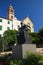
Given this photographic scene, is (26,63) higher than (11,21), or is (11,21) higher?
(11,21)

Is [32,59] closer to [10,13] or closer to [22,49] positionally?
[22,49]

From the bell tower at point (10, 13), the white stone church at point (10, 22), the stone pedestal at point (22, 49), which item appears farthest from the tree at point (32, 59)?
the bell tower at point (10, 13)

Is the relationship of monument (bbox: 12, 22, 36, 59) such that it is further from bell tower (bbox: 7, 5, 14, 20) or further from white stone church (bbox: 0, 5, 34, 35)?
bell tower (bbox: 7, 5, 14, 20)

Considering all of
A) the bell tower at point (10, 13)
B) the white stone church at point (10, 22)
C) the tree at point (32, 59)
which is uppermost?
the bell tower at point (10, 13)

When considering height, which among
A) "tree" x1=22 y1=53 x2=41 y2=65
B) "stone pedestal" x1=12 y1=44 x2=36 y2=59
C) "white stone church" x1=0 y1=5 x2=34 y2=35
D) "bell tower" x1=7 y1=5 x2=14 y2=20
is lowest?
"tree" x1=22 y1=53 x2=41 y2=65

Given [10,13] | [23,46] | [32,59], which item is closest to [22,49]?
[23,46]

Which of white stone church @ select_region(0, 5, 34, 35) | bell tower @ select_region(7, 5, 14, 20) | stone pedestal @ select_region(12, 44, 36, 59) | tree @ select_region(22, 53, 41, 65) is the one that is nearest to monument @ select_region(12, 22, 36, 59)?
stone pedestal @ select_region(12, 44, 36, 59)

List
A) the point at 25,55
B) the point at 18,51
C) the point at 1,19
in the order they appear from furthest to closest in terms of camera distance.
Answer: the point at 1,19
the point at 18,51
the point at 25,55

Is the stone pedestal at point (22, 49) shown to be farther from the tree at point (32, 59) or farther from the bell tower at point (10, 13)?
the bell tower at point (10, 13)

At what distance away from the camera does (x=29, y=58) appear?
1544cm

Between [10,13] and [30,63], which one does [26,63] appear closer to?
[30,63]

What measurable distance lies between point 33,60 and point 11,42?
40819 millimetres

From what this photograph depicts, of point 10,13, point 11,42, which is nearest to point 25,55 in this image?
point 11,42

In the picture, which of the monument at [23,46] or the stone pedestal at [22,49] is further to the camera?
the monument at [23,46]
